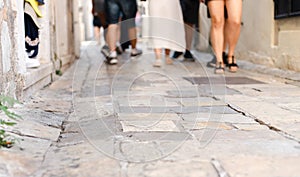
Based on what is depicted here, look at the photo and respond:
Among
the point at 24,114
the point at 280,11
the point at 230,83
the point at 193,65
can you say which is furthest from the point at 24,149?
the point at 193,65

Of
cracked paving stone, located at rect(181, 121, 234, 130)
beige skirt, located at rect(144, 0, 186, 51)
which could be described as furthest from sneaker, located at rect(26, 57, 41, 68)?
beige skirt, located at rect(144, 0, 186, 51)

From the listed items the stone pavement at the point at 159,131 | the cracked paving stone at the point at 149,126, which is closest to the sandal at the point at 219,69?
the stone pavement at the point at 159,131

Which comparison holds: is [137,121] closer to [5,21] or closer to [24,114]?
[24,114]

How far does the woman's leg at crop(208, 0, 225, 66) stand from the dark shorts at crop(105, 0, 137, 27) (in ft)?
5.83

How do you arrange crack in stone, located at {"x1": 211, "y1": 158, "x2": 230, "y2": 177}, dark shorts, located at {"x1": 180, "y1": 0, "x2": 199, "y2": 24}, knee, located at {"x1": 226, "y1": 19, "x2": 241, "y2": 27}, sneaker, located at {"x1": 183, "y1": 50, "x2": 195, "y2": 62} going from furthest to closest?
sneaker, located at {"x1": 183, "y1": 50, "x2": 195, "y2": 62} → dark shorts, located at {"x1": 180, "y1": 0, "x2": 199, "y2": 24} → knee, located at {"x1": 226, "y1": 19, "x2": 241, "y2": 27} → crack in stone, located at {"x1": 211, "y1": 158, "x2": 230, "y2": 177}

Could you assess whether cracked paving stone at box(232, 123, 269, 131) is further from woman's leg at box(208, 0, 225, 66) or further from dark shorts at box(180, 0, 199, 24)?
dark shorts at box(180, 0, 199, 24)

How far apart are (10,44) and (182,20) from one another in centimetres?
409

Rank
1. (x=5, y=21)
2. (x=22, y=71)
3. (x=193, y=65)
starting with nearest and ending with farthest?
1. (x=5, y=21)
2. (x=22, y=71)
3. (x=193, y=65)

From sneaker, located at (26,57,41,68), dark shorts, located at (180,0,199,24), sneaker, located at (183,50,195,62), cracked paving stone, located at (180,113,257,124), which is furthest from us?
sneaker, located at (183,50,195,62)

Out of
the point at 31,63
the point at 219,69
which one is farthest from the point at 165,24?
the point at 31,63

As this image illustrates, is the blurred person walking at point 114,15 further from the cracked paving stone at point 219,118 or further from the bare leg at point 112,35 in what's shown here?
the cracked paving stone at point 219,118

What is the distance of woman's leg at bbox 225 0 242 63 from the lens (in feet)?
17.3

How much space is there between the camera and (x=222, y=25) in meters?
5.35

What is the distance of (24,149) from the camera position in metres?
2.03
